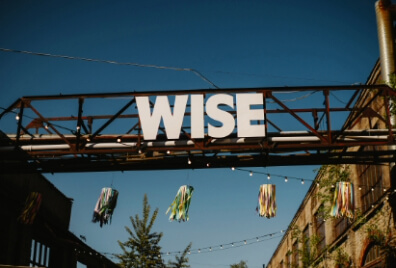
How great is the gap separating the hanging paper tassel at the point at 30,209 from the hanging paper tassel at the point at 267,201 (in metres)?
6.58

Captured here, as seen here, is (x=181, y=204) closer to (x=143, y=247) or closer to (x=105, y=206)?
(x=105, y=206)

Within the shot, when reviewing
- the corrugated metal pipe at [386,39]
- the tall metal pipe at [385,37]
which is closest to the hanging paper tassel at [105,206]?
the corrugated metal pipe at [386,39]

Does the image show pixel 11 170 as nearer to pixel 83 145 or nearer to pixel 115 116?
pixel 83 145

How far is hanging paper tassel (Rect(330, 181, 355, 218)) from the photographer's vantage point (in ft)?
45.2

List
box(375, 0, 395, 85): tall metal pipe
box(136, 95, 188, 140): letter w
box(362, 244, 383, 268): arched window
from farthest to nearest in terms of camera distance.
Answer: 1. box(362, 244, 383, 268): arched window
2. box(375, 0, 395, 85): tall metal pipe
3. box(136, 95, 188, 140): letter w

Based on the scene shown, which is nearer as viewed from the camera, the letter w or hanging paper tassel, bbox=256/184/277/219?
the letter w

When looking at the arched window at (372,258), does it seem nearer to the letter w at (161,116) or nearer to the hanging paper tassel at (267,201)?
the hanging paper tassel at (267,201)

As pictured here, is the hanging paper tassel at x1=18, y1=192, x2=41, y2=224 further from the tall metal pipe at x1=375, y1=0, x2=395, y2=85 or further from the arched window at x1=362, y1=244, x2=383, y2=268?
the tall metal pipe at x1=375, y1=0, x2=395, y2=85

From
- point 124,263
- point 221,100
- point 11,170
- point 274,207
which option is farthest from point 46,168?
point 124,263

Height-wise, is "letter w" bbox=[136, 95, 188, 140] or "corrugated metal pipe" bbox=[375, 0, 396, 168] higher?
"corrugated metal pipe" bbox=[375, 0, 396, 168]

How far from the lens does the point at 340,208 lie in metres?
13.9

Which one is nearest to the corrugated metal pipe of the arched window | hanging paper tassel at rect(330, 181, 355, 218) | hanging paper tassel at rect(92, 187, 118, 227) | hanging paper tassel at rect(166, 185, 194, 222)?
hanging paper tassel at rect(330, 181, 355, 218)

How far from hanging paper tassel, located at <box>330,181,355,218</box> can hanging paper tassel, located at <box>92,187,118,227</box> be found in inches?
248

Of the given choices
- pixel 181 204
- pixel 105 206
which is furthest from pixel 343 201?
pixel 105 206
